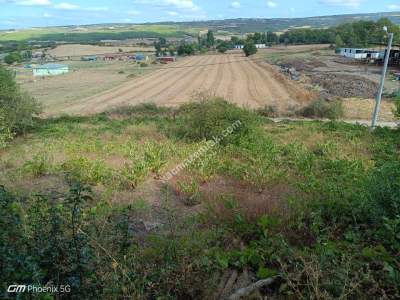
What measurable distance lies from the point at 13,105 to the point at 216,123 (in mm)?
10420

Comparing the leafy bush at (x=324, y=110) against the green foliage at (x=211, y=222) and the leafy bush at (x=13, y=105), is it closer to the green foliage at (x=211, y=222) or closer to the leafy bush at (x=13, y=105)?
the green foliage at (x=211, y=222)

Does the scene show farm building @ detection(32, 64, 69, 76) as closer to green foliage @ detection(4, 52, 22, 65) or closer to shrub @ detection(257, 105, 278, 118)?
green foliage @ detection(4, 52, 22, 65)

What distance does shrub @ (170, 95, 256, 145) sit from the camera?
14.4m

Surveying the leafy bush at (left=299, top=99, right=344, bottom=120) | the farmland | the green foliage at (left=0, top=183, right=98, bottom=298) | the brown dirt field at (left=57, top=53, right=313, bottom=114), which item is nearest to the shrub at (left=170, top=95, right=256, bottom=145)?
the farmland

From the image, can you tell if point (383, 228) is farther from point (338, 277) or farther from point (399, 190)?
point (338, 277)

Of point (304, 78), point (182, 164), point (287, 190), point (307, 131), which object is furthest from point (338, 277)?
point (304, 78)

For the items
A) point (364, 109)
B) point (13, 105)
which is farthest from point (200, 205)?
point (364, 109)

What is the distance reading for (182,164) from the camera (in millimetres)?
11312

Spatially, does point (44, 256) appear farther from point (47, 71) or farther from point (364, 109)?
point (47, 71)

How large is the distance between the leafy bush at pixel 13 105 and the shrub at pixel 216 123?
8106 mm

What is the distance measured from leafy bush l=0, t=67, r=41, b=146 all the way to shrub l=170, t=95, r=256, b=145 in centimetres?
811

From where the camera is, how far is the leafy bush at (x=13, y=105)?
1658 cm

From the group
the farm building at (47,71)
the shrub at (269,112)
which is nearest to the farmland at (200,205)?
the shrub at (269,112)

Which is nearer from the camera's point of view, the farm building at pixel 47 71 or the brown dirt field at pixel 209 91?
the brown dirt field at pixel 209 91
